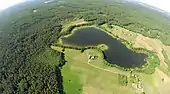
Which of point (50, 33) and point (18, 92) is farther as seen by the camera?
point (50, 33)

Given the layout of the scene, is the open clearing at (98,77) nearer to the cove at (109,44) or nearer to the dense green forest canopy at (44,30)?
the dense green forest canopy at (44,30)

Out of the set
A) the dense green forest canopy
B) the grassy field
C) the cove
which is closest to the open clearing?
the grassy field

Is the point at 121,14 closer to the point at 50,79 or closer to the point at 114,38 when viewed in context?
the point at 114,38

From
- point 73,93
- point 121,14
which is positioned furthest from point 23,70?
point 121,14

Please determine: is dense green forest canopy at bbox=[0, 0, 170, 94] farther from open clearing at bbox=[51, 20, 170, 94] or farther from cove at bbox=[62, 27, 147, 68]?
cove at bbox=[62, 27, 147, 68]

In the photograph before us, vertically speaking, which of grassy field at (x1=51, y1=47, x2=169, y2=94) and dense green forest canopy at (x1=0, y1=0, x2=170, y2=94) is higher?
dense green forest canopy at (x1=0, y1=0, x2=170, y2=94)

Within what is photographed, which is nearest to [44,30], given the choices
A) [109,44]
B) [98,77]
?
[109,44]

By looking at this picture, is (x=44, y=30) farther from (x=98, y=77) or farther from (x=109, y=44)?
(x=98, y=77)
